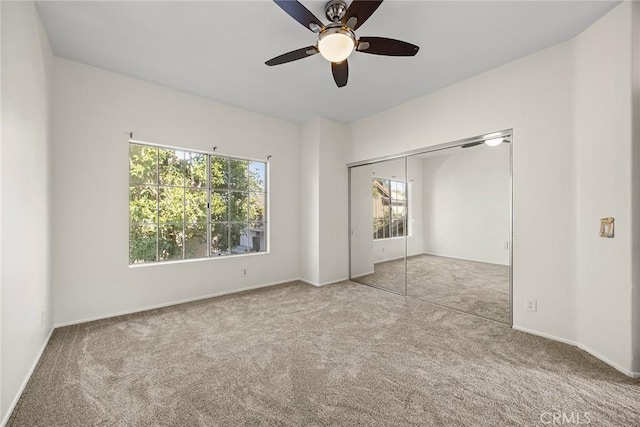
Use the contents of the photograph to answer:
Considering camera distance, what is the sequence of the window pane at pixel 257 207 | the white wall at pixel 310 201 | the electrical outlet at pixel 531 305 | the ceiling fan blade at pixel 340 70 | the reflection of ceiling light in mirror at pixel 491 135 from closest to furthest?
the ceiling fan blade at pixel 340 70
the electrical outlet at pixel 531 305
the reflection of ceiling light in mirror at pixel 491 135
the window pane at pixel 257 207
the white wall at pixel 310 201

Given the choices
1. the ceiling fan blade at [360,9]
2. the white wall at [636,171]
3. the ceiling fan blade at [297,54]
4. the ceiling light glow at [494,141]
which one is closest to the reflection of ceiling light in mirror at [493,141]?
the ceiling light glow at [494,141]

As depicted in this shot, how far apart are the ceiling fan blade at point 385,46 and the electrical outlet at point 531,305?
2.71m

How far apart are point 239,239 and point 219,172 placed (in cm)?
111

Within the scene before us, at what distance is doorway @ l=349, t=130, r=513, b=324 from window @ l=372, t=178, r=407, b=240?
2cm

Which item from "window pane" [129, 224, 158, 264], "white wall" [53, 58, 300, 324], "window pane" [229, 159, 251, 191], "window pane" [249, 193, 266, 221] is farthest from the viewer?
"window pane" [249, 193, 266, 221]

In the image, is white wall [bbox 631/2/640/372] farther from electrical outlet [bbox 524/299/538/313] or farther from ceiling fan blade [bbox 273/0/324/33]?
ceiling fan blade [bbox 273/0/324/33]

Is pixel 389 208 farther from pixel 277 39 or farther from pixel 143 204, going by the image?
pixel 143 204

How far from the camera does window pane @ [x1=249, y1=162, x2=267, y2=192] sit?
4.54 meters

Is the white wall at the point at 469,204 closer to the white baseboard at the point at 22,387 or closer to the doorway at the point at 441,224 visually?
the doorway at the point at 441,224

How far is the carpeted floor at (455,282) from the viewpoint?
10.3 feet

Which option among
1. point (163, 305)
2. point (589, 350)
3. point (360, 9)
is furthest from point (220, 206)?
point (589, 350)

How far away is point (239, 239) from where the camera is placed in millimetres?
4410
